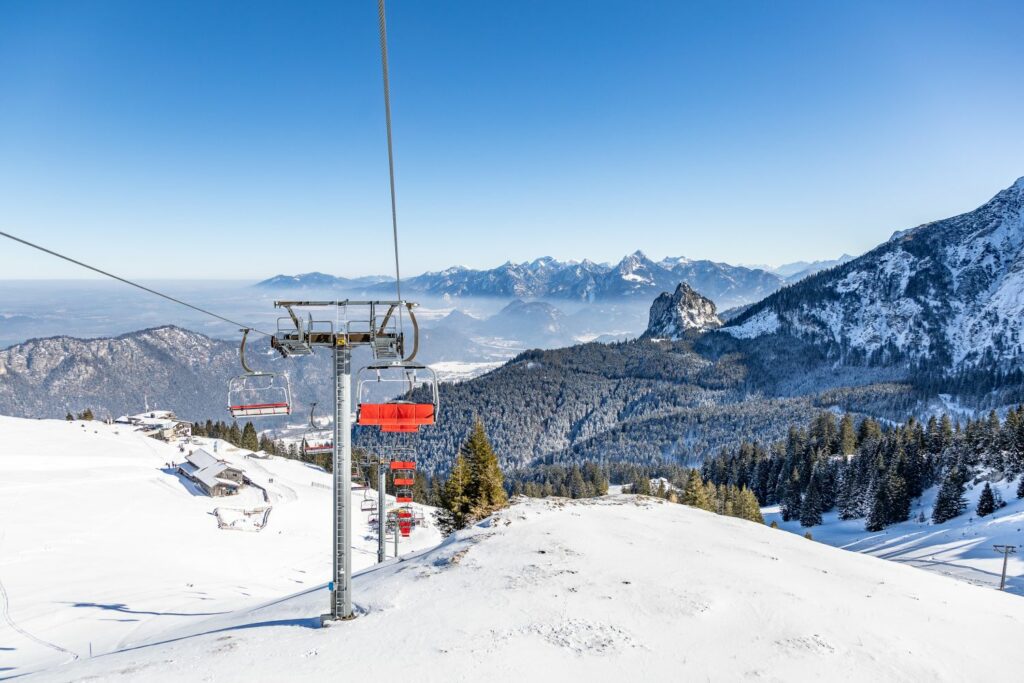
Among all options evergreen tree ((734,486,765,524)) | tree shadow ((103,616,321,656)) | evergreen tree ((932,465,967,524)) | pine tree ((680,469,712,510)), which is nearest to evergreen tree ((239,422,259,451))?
pine tree ((680,469,712,510))

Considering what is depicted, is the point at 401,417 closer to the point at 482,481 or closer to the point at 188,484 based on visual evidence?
the point at 482,481

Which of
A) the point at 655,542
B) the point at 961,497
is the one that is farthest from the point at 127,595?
the point at 961,497

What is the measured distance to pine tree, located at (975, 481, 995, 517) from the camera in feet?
227

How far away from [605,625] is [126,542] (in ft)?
143

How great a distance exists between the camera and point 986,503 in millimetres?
69188

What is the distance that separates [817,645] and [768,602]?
280 cm

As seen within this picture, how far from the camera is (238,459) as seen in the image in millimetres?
77438

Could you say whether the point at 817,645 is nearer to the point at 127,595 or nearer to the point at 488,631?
the point at 488,631

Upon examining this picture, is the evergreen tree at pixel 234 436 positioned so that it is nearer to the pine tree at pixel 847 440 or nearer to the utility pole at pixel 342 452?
the utility pole at pixel 342 452

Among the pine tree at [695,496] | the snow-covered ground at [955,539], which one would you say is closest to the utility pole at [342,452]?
the pine tree at [695,496]

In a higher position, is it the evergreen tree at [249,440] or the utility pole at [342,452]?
the utility pole at [342,452]

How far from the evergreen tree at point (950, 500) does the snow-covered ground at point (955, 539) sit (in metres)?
0.88

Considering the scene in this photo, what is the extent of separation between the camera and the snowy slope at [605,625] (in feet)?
42.4

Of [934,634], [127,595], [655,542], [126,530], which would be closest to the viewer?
[934,634]
